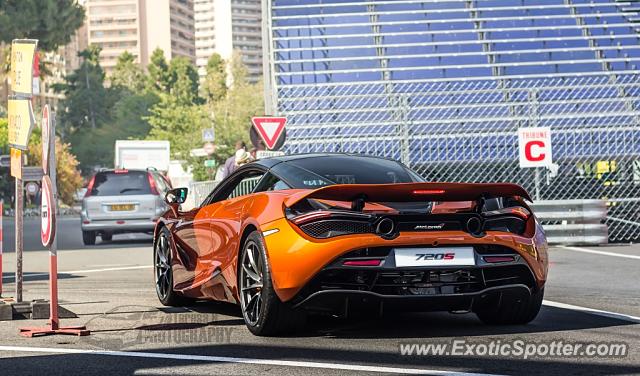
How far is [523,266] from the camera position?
7.85 m

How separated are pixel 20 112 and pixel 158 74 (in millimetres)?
140185

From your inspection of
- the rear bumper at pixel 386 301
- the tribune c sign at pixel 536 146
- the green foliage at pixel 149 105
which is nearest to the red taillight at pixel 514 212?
the rear bumper at pixel 386 301

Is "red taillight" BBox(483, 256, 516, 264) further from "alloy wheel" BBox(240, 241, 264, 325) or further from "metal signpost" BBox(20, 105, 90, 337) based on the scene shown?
"metal signpost" BBox(20, 105, 90, 337)

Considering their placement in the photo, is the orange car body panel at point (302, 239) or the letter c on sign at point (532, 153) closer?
the orange car body panel at point (302, 239)

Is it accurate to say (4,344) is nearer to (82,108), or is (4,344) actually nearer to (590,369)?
(590,369)

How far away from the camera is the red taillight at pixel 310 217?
748 centimetres

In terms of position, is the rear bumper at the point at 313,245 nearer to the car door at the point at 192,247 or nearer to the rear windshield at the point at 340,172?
the rear windshield at the point at 340,172

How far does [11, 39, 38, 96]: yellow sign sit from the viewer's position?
9.98 meters

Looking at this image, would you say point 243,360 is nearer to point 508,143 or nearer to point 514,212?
point 514,212

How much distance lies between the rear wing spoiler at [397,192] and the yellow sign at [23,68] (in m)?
3.29

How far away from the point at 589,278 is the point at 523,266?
200 inches

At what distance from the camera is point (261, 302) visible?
25.6 ft

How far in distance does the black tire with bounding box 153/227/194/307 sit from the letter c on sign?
9682 mm

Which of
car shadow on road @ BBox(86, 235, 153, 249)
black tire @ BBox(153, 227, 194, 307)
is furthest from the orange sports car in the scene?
car shadow on road @ BBox(86, 235, 153, 249)
